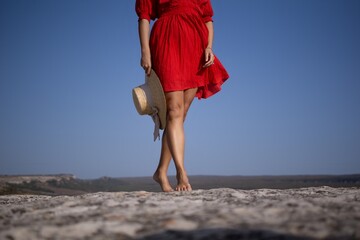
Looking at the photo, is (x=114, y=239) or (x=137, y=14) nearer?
(x=114, y=239)

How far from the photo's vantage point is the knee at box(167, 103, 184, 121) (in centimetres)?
339

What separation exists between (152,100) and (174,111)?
31 centimetres

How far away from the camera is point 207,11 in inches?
154

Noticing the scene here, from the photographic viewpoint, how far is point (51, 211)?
1.73 meters

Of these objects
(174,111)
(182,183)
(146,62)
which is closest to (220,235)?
(182,183)

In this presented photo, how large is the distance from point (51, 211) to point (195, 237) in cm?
89

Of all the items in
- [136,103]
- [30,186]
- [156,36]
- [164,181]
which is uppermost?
[156,36]

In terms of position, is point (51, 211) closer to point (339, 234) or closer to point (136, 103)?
point (339, 234)

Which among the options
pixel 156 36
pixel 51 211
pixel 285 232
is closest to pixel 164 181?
pixel 156 36

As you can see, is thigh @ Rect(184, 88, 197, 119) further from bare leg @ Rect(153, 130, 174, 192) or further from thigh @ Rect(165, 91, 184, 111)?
bare leg @ Rect(153, 130, 174, 192)

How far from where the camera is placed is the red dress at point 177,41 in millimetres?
3453

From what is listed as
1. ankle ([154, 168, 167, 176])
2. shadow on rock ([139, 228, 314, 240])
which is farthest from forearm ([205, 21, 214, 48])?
shadow on rock ([139, 228, 314, 240])

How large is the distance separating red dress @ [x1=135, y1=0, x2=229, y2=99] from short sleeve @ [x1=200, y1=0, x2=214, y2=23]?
0.05 metres

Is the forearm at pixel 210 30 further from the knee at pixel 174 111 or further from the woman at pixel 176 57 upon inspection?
the knee at pixel 174 111
